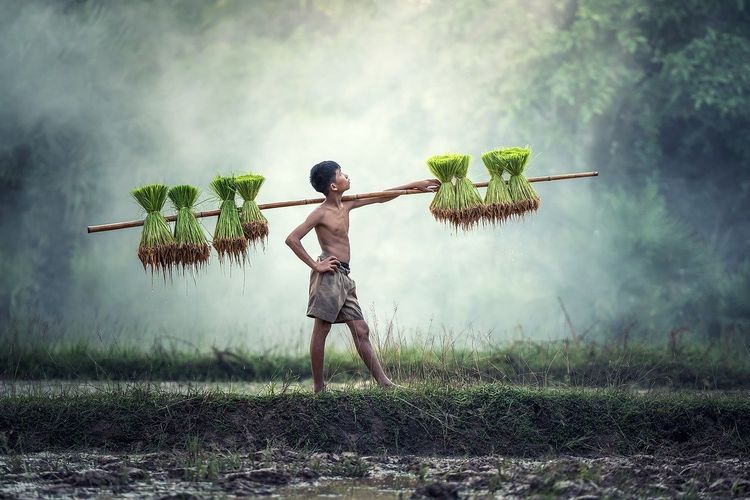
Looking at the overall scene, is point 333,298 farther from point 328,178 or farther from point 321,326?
point 328,178

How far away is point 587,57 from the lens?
15.5 meters

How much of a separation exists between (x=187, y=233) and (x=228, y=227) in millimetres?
282

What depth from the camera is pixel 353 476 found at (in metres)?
6.04

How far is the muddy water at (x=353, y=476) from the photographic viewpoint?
5.52m

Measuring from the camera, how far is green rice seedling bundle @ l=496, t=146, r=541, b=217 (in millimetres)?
7685

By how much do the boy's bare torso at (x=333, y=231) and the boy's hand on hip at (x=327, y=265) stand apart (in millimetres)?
78

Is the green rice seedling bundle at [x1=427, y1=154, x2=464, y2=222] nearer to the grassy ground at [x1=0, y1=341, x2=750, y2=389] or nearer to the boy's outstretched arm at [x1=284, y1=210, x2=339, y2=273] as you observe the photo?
the boy's outstretched arm at [x1=284, y1=210, x2=339, y2=273]

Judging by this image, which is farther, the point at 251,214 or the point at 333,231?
the point at 251,214

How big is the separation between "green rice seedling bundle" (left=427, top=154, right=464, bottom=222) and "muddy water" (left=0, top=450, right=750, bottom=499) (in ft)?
6.18

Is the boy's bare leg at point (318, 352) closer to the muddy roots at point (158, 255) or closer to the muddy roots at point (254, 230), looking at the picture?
the muddy roots at point (254, 230)

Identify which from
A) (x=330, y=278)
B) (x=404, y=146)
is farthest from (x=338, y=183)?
(x=404, y=146)

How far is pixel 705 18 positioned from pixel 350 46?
519cm

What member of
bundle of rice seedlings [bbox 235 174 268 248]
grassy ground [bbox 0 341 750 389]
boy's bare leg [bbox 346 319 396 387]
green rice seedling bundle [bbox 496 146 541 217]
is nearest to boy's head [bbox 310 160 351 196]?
bundle of rice seedlings [bbox 235 174 268 248]

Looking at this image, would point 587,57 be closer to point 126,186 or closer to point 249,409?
point 126,186
